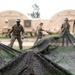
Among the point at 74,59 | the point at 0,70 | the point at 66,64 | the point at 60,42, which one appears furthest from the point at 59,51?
the point at 0,70

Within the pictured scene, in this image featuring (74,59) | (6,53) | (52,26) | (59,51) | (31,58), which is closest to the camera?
(31,58)

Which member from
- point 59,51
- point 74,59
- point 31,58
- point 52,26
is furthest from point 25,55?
point 52,26

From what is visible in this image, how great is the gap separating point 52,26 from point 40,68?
2804cm

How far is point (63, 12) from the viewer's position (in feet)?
120

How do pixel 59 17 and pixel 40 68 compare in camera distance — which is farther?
pixel 59 17

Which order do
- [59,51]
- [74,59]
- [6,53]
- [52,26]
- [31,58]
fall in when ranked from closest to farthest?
[31,58] → [6,53] → [74,59] → [59,51] → [52,26]

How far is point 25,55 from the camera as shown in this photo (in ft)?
25.2

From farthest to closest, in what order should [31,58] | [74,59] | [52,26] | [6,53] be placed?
[52,26], [74,59], [6,53], [31,58]

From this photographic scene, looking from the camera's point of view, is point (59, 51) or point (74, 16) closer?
point (59, 51)

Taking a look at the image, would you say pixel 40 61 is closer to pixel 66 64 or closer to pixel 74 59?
pixel 66 64

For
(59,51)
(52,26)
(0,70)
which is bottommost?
(52,26)

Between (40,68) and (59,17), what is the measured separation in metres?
29.1

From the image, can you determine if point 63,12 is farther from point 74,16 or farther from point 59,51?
point 59,51

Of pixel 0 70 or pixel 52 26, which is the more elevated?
pixel 0 70
